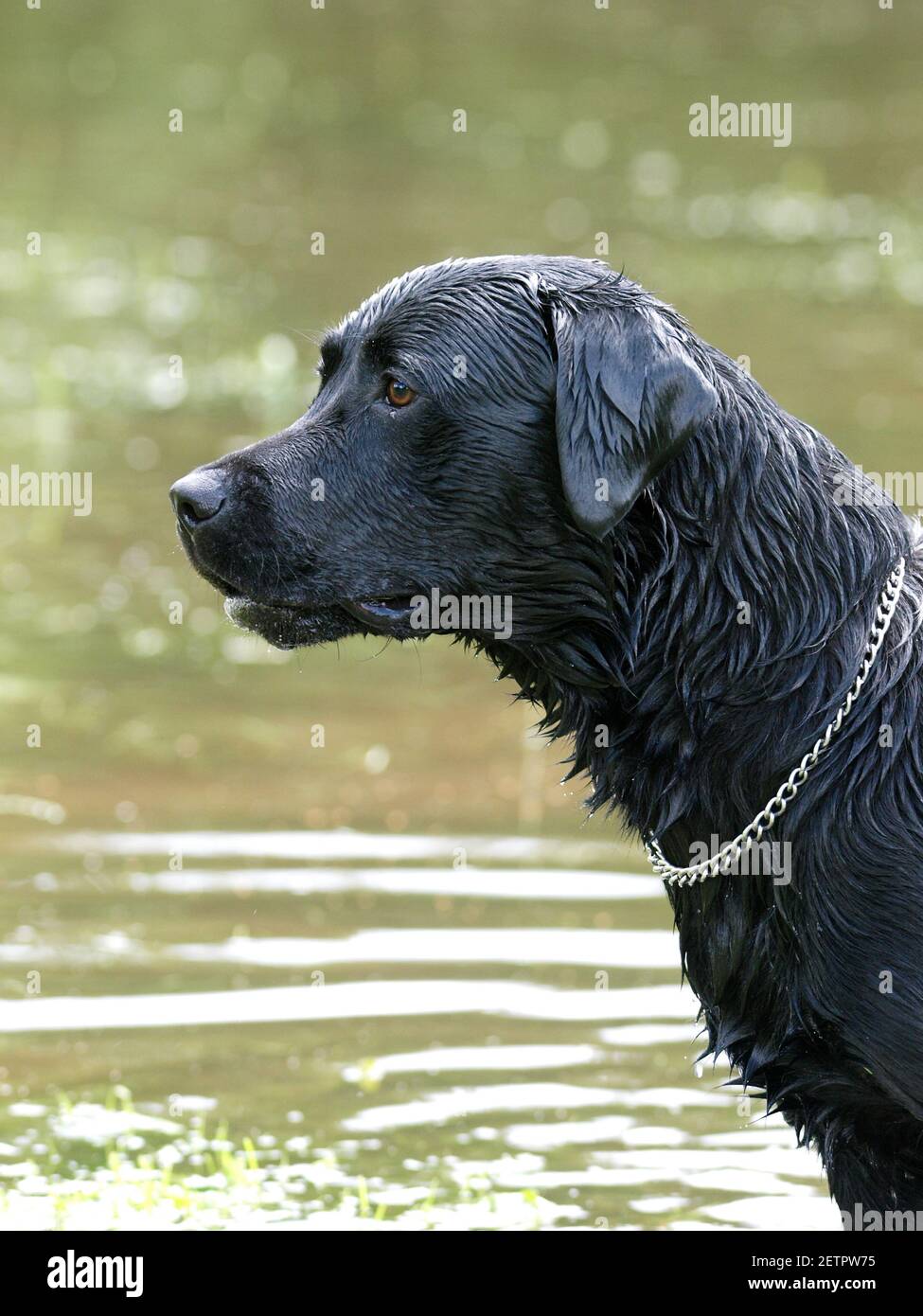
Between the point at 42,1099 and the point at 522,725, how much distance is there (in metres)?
3.39

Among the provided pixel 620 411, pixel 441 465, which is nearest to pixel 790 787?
pixel 620 411

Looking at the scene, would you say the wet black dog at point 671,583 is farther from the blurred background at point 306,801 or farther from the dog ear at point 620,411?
the blurred background at point 306,801

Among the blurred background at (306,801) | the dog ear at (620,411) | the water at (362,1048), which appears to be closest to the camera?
the dog ear at (620,411)

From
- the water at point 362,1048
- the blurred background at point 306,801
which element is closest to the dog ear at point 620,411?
the water at point 362,1048

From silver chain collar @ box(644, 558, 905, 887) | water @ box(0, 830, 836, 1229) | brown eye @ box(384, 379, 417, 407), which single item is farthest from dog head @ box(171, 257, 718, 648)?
water @ box(0, 830, 836, 1229)

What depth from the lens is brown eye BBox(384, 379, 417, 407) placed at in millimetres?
4355

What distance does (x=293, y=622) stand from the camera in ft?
14.9

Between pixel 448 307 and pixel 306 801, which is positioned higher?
pixel 448 307

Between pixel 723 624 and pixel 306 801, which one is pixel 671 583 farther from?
pixel 306 801

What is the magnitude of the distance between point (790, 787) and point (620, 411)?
0.81m

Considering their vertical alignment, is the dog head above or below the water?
above

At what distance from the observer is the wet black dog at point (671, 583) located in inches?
159

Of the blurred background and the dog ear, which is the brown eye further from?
the blurred background

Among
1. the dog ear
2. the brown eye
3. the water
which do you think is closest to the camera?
the dog ear
